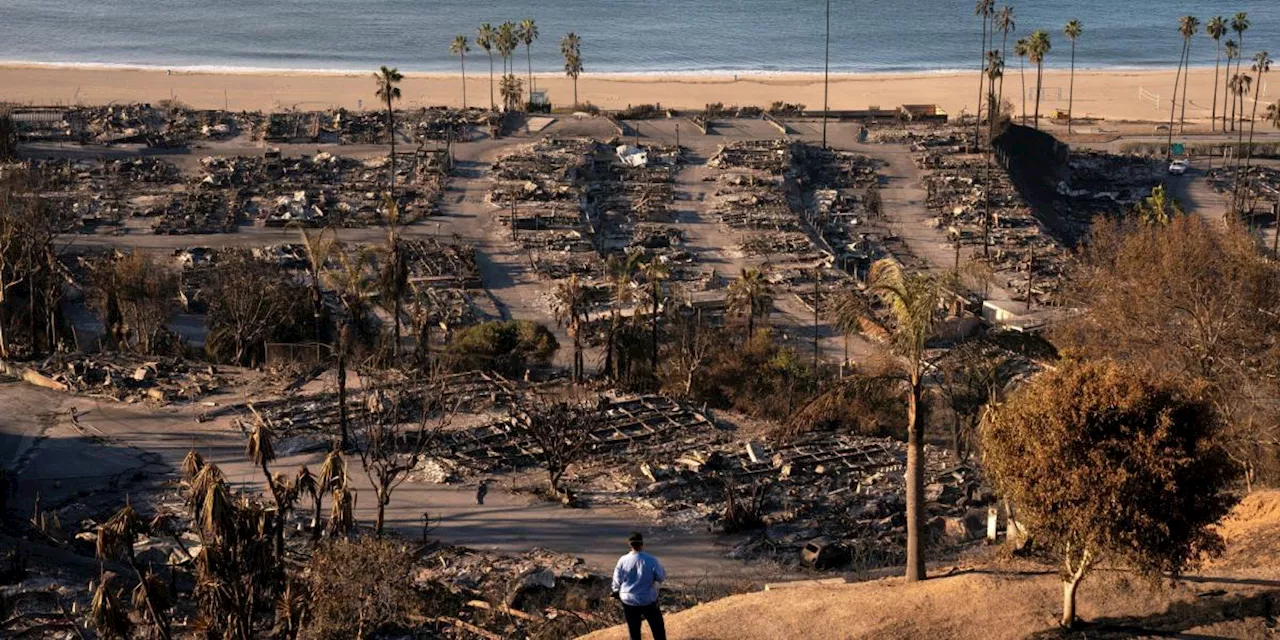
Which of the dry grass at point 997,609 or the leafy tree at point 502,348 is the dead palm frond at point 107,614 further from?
the leafy tree at point 502,348

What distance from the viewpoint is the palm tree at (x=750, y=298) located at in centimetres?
4288

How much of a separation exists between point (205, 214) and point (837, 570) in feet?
138

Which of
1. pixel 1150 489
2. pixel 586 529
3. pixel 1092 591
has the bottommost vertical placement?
pixel 586 529

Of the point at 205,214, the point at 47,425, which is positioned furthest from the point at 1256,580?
the point at 205,214

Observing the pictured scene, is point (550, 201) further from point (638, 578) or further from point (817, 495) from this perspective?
point (638, 578)

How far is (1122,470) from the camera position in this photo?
1603 cm

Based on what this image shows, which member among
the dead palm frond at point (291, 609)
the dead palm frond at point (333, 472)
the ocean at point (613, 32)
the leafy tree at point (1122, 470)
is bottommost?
the dead palm frond at point (291, 609)

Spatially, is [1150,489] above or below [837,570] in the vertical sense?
above

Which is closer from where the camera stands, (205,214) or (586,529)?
(586,529)

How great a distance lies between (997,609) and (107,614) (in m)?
10.8

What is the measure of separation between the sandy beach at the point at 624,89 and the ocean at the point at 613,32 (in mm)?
5821

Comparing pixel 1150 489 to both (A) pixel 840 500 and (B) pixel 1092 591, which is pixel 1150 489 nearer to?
(B) pixel 1092 591

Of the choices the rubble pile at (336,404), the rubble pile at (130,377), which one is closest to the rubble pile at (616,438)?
the rubble pile at (336,404)

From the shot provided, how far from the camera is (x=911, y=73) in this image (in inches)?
4434
